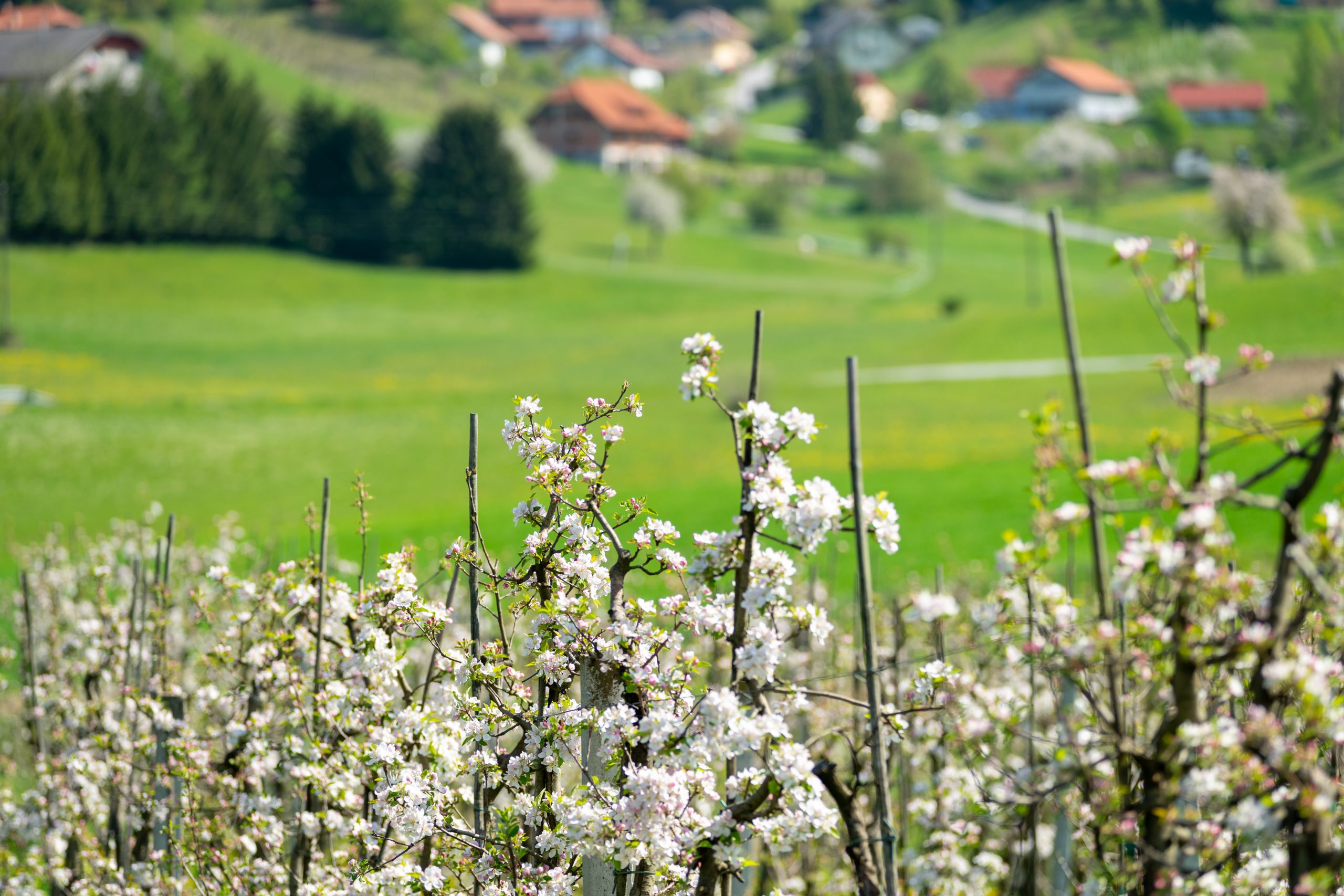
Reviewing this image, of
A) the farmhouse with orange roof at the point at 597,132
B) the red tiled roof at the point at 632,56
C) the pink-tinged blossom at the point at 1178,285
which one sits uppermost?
the red tiled roof at the point at 632,56

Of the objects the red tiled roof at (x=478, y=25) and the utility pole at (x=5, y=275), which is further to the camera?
the red tiled roof at (x=478, y=25)

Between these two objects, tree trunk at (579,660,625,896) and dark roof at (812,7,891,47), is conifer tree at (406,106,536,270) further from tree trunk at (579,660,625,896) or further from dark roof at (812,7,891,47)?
dark roof at (812,7,891,47)

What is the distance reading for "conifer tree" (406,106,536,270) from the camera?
58.9 metres

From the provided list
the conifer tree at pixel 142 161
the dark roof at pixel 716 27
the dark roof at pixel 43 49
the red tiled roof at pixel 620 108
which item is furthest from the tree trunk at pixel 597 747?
the dark roof at pixel 716 27

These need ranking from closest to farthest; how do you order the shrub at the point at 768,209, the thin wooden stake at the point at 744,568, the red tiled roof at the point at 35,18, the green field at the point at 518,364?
the thin wooden stake at the point at 744,568, the green field at the point at 518,364, the red tiled roof at the point at 35,18, the shrub at the point at 768,209

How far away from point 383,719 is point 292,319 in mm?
47395

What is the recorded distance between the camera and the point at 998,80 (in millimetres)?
106062

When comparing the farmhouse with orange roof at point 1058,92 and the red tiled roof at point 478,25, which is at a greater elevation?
the red tiled roof at point 478,25

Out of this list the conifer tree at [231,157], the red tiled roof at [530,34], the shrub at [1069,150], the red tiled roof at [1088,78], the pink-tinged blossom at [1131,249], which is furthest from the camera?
the red tiled roof at [530,34]

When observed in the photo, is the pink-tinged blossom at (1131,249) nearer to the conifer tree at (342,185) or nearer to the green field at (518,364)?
the green field at (518,364)

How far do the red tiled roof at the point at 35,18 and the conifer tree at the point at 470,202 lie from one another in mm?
15849

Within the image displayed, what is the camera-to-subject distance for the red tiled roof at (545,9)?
500 feet

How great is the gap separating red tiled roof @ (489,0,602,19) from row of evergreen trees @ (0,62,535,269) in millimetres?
96521

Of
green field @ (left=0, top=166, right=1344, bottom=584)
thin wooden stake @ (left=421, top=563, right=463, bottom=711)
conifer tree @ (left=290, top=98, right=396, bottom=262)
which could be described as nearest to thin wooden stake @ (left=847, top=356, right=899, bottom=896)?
thin wooden stake @ (left=421, top=563, right=463, bottom=711)
